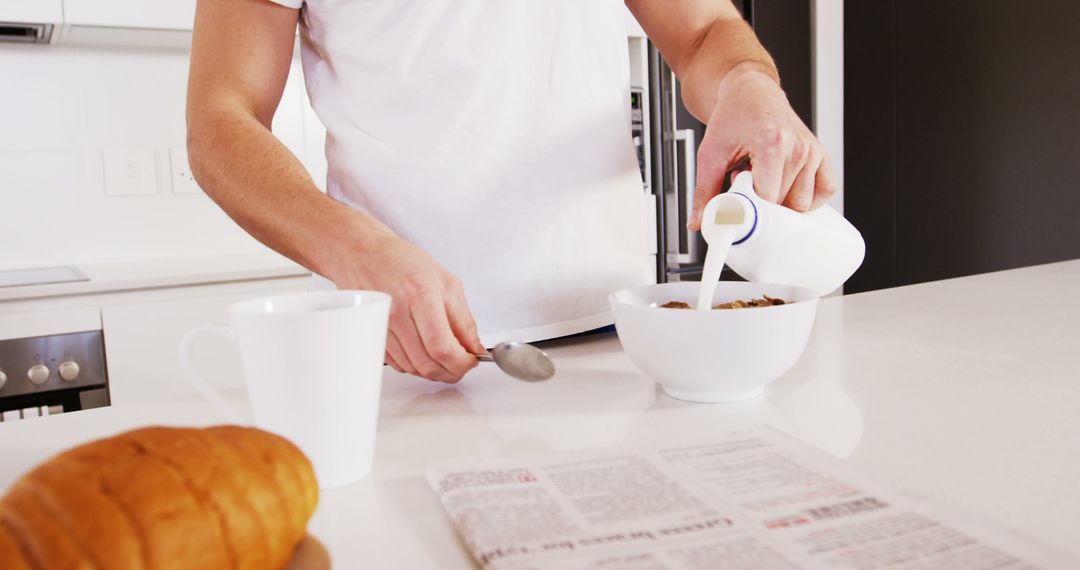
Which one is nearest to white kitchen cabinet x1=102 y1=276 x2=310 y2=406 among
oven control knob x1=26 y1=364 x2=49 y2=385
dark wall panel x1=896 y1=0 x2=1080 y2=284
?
oven control knob x1=26 y1=364 x2=49 y2=385

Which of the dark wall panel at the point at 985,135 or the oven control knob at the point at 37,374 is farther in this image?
the dark wall panel at the point at 985,135

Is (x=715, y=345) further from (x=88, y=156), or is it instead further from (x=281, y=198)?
(x=88, y=156)

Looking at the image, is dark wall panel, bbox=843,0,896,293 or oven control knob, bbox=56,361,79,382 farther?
dark wall panel, bbox=843,0,896,293

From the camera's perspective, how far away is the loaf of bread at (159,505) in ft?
0.98

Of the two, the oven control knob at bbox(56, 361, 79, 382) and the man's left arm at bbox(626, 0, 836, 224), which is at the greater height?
the man's left arm at bbox(626, 0, 836, 224)

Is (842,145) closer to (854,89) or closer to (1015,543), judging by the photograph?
(854,89)

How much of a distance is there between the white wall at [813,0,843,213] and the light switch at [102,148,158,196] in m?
2.25

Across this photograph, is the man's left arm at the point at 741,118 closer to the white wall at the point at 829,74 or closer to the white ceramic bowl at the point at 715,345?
the white ceramic bowl at the point at 715,345

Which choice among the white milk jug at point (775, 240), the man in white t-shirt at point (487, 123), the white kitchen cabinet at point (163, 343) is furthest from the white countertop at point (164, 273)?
the white milk jug at point (775, 240)

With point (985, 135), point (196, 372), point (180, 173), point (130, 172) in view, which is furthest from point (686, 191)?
point (196, 372)

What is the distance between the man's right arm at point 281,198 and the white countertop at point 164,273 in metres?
1.02

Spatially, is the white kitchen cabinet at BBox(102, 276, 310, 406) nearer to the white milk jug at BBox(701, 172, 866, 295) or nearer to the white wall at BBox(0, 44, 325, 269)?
the white wall at BBox(0, 44, 325, 269)

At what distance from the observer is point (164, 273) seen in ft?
6.31

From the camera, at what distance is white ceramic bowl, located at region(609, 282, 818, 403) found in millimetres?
631
